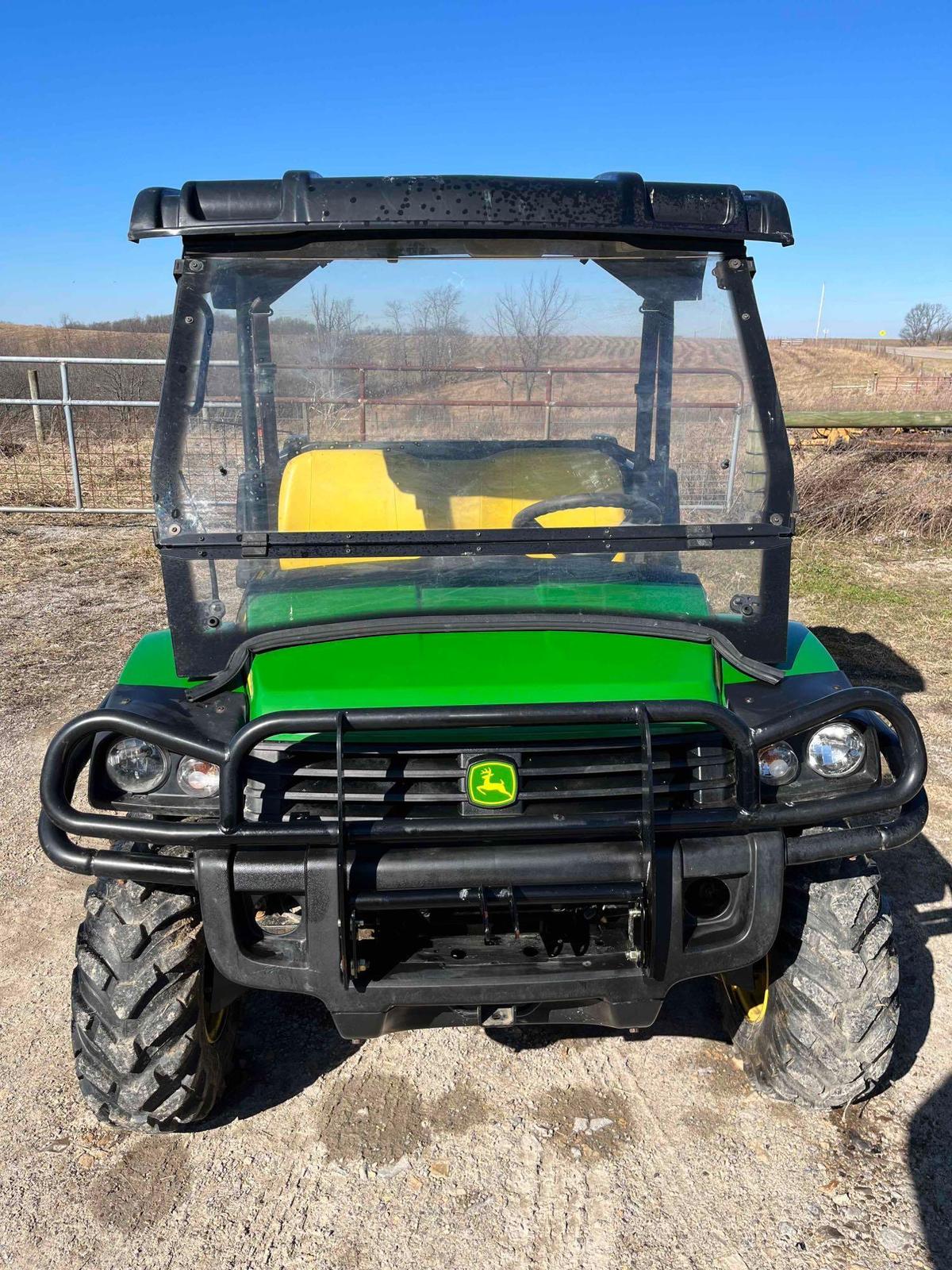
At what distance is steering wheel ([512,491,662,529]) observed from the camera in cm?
293

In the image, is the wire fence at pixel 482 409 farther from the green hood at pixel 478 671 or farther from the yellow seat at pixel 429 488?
the green hood at pixel 478 671

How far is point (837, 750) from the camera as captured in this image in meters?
2.55

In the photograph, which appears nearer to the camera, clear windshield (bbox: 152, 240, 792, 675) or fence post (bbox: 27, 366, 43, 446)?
clear windshield (bbox: 152, 240, 792, 675)

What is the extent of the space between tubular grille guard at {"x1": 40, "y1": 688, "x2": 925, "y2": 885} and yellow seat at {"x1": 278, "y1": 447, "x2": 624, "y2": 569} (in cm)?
74

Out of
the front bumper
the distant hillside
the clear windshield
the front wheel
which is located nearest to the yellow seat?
the clear windshield

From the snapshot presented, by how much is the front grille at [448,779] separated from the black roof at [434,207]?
131cm

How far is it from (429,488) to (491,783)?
1.00 metres

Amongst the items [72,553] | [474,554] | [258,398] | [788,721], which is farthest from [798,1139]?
[72,553]

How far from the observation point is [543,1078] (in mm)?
2984

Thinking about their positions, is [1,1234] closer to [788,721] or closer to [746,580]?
[788,721]

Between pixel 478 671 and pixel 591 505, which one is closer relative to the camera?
pixel 478 671

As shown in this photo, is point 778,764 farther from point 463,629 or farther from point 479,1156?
point 479,1156

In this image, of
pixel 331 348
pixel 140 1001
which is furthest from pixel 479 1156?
pixel 331 348

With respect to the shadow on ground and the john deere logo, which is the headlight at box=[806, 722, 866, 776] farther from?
the shadow on ground
